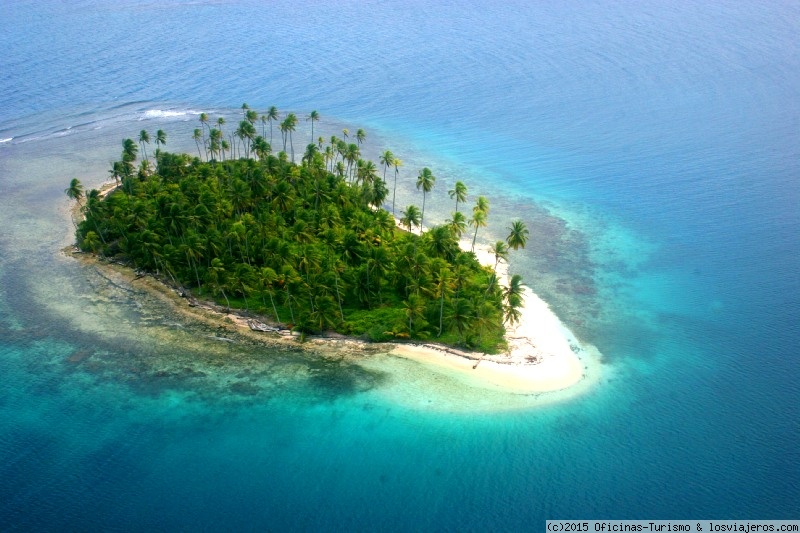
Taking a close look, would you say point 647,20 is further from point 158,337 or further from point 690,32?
point 158,337

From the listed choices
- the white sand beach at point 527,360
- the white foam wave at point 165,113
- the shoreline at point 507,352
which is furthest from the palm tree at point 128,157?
the white sand beach at point 527,360

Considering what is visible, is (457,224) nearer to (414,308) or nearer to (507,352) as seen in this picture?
(414,308)

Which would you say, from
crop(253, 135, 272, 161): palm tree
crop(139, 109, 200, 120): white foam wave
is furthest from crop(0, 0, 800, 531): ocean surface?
crop(253, 135, 272, 161): palm tree

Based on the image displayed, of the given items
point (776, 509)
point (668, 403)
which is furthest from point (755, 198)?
point (776, 509)

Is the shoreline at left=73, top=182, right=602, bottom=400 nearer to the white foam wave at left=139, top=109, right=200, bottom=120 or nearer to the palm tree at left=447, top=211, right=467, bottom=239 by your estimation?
the palm tree at left=447, top=211, right=467, bottom=239

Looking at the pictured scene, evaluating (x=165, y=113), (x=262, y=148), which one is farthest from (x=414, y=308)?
(x=165, y=113)

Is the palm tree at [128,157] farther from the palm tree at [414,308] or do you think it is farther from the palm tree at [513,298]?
the palm tree at [513,298]

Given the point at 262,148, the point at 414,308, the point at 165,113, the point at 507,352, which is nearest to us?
the point at 507,352
